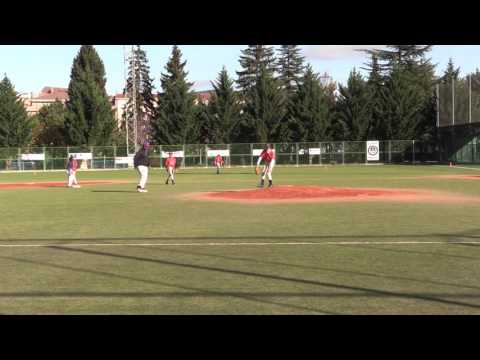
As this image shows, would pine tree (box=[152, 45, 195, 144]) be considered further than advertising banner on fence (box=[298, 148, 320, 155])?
Yes

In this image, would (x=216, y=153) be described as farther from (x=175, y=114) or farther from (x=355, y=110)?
(x=355, y=110)

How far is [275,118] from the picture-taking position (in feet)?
244

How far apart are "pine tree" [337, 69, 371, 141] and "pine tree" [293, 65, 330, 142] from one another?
2.18 m

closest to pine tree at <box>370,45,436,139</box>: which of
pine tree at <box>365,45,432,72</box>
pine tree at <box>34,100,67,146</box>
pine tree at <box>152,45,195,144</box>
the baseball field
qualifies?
pine tree at <box>365,45,432,72</box>

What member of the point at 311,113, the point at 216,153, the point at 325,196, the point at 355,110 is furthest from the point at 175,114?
the point at 325,196

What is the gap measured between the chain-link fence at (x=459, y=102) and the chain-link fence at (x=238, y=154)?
237 inches

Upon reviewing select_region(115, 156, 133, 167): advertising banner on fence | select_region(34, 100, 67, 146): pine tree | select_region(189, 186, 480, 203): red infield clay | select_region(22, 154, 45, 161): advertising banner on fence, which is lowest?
select_region(189, 186, 480, 203): red infield clay

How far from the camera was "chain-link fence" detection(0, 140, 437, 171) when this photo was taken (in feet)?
214

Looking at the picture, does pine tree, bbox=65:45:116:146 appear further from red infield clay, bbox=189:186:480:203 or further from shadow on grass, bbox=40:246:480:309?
shadow on grass, bbox=40:246:480:309

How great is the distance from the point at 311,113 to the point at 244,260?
6463 centimetres

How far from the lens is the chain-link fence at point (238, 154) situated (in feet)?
214
